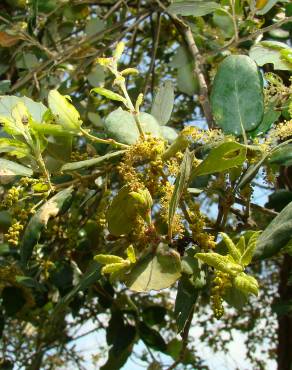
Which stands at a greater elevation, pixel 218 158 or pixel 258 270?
pixel 218 158

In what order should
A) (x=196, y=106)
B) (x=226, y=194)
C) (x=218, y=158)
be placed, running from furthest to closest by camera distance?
(x=196, y=106) → (x=226, y=194) → (x=218, y=158)

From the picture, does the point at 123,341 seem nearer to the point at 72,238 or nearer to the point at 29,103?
the point at 72,238

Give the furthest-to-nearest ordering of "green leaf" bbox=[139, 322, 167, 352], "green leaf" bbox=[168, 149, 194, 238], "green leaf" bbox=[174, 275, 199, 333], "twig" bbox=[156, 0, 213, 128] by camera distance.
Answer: "green leaf" bbox=[139, 322, 167, 352] → "twig" bbox=[156, 0, 213, 128] → "green leaf" bbox=[174, 275, 199, 333] → "green leaf" bbox=[168, 149, 194, 238]

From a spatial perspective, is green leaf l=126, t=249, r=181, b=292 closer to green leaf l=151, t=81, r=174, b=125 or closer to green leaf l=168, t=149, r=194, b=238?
green leaf l=168, t=149, r=194, b=238

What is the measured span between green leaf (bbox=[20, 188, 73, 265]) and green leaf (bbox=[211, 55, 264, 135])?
1.22 feet

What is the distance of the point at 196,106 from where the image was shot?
367 centimetres

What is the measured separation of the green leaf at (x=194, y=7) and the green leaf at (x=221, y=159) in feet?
2.03

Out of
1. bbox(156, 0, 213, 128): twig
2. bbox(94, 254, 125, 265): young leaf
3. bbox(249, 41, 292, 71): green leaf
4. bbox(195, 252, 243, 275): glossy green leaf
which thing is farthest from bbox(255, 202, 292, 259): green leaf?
bbox(156, 0, 213, 128): twig

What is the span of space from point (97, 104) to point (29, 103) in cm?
135

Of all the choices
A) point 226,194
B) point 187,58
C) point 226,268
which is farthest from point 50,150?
point 187,58

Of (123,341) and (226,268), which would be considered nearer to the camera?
(226,268)

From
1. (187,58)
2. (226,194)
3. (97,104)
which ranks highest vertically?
(226,194)

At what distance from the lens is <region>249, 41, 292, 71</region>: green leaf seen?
4.46 ft

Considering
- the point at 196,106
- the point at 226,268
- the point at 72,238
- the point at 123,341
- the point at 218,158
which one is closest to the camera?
the point at 226,268
